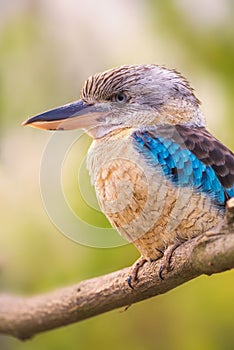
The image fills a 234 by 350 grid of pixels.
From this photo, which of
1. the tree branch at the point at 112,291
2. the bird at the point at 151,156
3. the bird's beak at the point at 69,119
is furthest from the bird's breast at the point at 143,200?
the bird's beak at the point at 69,119

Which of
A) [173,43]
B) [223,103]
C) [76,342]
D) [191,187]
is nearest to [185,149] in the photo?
[191,187]

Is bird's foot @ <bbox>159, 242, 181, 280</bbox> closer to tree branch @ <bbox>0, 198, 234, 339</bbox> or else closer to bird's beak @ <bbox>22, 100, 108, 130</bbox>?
tree branch @ <bbox>0, 198, 234, 339</bbox>

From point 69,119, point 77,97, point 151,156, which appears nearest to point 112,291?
point 151,156

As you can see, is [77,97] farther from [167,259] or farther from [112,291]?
[167,259]

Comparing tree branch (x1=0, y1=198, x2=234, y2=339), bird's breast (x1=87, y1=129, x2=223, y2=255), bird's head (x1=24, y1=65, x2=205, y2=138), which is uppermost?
bird's head (x1=24, y1=65, x2=205, y2=138)

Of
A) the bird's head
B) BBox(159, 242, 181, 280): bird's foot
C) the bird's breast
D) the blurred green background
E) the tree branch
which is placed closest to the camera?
the tree branch

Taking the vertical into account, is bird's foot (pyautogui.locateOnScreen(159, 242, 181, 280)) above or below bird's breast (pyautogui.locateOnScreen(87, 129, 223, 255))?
below

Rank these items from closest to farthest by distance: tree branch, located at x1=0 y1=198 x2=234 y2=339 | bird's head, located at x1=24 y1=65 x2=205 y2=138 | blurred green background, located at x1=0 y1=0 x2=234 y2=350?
tree branch, located at x1=0 y1=198 x2=234 y2=339 → bird's head, located at x1=24 y1=65 x2=205 y2=138 → blurred green background, located at x1=0 y1=0 x2=234 y2=350

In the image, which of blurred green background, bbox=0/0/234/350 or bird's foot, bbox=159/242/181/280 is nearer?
bird's foot, bbox=159/242/181/280

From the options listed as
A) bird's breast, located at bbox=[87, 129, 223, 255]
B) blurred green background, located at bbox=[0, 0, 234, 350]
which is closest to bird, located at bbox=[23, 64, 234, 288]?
bird's breast, located at bbox=[87, 129, 223, 255]
